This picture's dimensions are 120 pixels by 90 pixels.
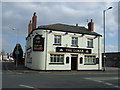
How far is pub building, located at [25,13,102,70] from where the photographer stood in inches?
1131

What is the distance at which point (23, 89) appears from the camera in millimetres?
A: 10773

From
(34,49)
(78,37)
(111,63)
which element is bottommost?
(111,63)

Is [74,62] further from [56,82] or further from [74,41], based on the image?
[56,82]

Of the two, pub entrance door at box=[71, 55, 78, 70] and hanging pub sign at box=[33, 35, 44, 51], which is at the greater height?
hanging pub sign at box=[33, 35, 44, 51]

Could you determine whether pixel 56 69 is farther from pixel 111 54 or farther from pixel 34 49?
pixel 111 54

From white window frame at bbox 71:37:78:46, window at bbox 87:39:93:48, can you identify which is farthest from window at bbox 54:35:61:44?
window at bbox 87:39:93:48

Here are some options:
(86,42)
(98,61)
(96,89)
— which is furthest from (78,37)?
(96,89)

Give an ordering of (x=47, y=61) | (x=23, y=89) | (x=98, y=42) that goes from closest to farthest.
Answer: (x=23, y=89) → (x=47, y=61) → (x=98, y=42)

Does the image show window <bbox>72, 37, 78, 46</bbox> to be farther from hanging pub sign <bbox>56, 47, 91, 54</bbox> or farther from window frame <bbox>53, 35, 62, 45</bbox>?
window frame <bbox>53, 35, 62, 45</bbox>

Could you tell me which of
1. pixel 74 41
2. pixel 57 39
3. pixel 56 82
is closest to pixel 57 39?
pixel 57 39

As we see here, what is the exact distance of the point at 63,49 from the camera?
2984cm

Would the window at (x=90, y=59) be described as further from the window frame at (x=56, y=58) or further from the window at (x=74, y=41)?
the window frame at (x=56, y=58)

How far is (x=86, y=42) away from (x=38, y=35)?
893 centimetres

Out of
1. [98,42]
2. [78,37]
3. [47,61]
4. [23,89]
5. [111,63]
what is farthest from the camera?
[111,63]
